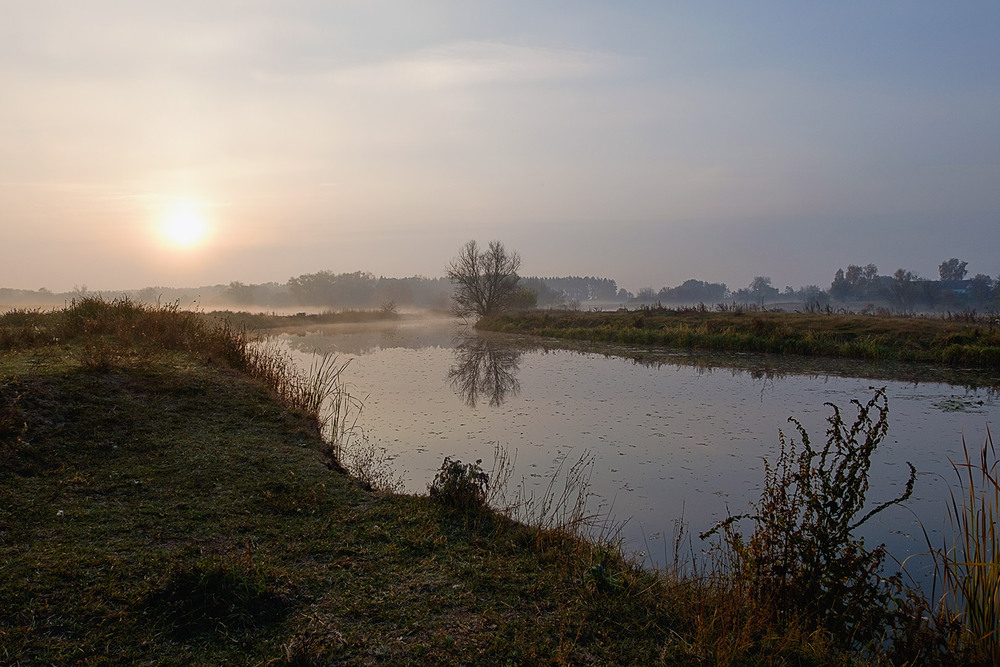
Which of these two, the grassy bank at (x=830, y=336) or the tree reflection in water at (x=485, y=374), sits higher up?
the grassy bank at (x=830, y=336)

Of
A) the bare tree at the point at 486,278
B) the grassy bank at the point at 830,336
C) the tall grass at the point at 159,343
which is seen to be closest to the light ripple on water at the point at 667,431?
the tall grass at the point at 159,343

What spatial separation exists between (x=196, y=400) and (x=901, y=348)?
23.9m

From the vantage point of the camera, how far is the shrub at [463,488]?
219 inches

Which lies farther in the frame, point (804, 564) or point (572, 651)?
point (804, 564)

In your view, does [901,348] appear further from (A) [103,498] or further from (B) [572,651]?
(A) [103,498]

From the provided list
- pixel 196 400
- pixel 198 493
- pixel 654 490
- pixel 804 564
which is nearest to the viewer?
pixel 804 564

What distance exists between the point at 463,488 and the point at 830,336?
23.4 m

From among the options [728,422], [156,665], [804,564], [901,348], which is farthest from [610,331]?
[156,665]

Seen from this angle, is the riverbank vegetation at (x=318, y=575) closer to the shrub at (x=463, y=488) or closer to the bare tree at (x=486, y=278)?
the shrub at (x=463, y=488)

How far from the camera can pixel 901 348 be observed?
2130 centimetres

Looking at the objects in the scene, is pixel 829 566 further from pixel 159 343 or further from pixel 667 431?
pixel 159 343

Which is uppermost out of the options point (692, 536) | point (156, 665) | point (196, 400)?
point (196, 400)

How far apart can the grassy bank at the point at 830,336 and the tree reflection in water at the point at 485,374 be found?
27.3 feet

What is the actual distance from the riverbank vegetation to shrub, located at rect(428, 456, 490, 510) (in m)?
0.02
